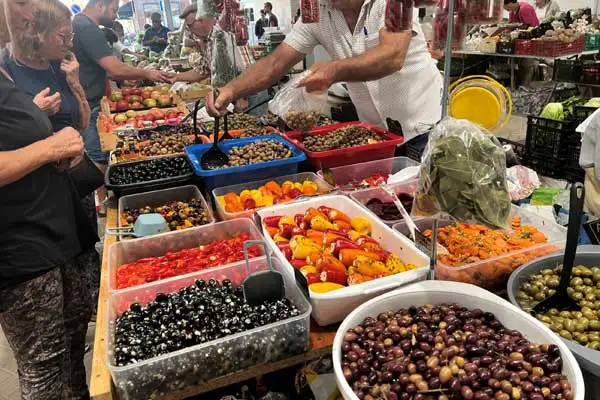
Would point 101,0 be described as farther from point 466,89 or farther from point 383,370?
point 383,370

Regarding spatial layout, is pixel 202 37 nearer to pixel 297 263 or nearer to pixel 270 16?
pixel 297 263

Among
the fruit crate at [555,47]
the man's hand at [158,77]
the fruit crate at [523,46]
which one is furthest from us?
the fruit crate at [523,46]

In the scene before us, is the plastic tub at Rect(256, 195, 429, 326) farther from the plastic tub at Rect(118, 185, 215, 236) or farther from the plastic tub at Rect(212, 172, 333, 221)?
the plastic tub at Rect(118, 185, 215, 236)

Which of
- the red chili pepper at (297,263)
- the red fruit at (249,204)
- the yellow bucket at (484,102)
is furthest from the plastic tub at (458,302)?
the yellow bucket at (484,102)

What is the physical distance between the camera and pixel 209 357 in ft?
3.64

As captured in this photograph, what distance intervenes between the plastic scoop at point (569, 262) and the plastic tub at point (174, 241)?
887 millimetres

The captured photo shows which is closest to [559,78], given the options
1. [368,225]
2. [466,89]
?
[466,89]

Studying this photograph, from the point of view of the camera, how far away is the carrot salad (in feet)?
4.55

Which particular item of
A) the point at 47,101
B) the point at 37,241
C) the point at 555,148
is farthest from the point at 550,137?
the point at 47,101

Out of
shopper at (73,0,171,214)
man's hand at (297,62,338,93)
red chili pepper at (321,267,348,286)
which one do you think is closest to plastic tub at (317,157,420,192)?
man's hand at (297,62,338,93)

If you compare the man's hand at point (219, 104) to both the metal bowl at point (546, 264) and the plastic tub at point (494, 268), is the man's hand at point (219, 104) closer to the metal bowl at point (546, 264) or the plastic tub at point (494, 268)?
the plastic tub at point (494, 268)

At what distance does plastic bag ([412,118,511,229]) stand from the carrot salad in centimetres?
23

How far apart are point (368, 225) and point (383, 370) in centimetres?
64

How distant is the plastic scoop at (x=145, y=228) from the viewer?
1.73 meters
